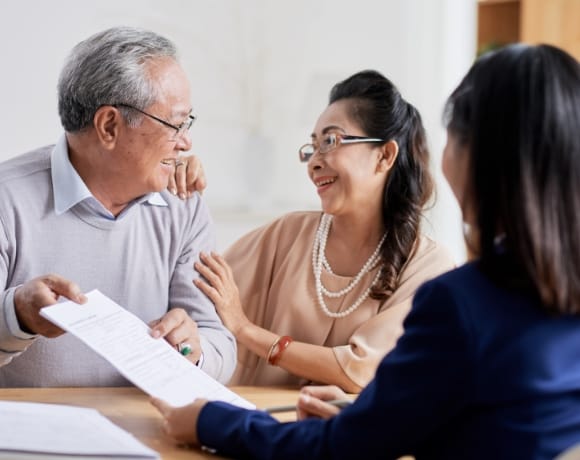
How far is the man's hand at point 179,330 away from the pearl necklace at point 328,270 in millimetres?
389

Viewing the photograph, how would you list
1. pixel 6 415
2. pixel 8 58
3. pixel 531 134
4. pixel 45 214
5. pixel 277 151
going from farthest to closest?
pixel 277 151 → pixel 8 58 → pixel 45 214 → pixel 6 415 → pixel 531 134

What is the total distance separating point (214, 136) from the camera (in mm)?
3770

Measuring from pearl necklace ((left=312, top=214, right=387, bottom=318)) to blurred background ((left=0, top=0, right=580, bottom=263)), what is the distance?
156 cm

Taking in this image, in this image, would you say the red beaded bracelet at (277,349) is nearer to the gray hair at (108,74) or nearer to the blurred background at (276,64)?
the gray hair at (108,74)

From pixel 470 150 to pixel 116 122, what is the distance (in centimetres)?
103

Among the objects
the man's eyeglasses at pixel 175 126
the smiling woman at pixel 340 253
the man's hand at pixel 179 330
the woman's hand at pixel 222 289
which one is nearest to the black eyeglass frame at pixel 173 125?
the man's eyeglasses at pixel 175 126

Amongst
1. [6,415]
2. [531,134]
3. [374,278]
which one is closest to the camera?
[531,134]

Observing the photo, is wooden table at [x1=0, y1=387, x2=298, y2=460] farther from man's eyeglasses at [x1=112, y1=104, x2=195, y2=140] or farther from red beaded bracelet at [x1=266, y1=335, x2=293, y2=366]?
man's eyeglasses at [x1=112, y1=104, x2=195, y2=140]

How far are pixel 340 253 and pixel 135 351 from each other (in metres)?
0.75

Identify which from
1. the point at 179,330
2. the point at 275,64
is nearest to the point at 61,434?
the point at 179,330

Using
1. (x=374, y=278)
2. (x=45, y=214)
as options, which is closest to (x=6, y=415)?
(x=45, y=214)

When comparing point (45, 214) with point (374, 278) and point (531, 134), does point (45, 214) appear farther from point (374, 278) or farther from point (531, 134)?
point (531, 134)

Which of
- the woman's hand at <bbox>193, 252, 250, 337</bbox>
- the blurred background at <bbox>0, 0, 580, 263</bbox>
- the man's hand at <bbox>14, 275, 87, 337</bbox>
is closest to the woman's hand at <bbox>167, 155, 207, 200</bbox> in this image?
the woman's hand at <bbox>193, 252, 250, 337</bbox>

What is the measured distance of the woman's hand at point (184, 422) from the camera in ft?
4.38
